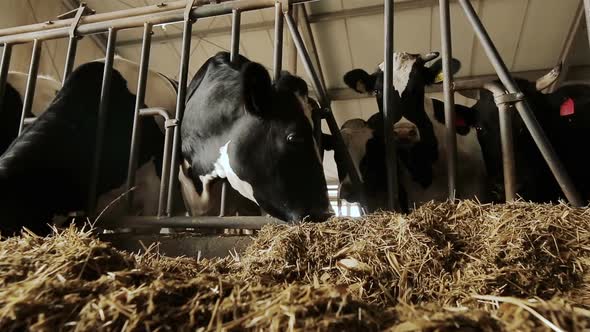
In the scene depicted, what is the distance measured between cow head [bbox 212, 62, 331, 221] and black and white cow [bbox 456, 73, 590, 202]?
4.79 feet

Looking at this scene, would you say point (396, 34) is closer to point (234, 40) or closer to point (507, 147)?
point (234, 40)

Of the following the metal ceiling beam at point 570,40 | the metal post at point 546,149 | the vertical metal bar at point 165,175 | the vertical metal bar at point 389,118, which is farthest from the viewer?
the metal ceiling beam at point 570,40

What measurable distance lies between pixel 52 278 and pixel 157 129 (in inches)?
98.7

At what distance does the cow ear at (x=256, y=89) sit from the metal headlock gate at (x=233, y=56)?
6.2 inches

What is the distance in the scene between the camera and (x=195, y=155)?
10.1 feet

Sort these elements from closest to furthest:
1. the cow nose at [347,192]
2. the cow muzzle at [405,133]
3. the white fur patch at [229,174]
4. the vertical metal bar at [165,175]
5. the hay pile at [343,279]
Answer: the hay pile at [343,279], the vertical metal bar at [165,175], the white fur patch at [229,174], the cow muzzle at [405,133], the cow nose at [347,192]

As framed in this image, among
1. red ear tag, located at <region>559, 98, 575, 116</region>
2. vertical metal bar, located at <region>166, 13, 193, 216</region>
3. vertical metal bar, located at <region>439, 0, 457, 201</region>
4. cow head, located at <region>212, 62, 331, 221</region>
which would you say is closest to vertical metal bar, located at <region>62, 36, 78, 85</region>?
vertical metal bar, located at <region>166, 13, 193, 216</region>

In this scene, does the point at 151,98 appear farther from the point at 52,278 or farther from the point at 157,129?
the point at 52,278

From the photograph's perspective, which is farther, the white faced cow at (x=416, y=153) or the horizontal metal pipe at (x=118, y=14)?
the white faced cow at (x=416, y=153)

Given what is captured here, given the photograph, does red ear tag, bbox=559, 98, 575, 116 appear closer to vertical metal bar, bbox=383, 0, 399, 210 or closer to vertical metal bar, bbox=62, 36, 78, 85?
vertical metal bar, bbox=383, 0, 399, 210

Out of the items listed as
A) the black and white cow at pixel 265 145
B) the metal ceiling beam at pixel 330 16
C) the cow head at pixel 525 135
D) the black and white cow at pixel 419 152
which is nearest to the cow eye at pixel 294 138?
the black and white cow at pixel 265 145

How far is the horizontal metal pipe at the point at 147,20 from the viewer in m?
2.85

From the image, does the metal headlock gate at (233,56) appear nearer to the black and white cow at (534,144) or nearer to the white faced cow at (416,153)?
the white faced cow at (416,153)

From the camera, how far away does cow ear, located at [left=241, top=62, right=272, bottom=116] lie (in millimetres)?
2521
